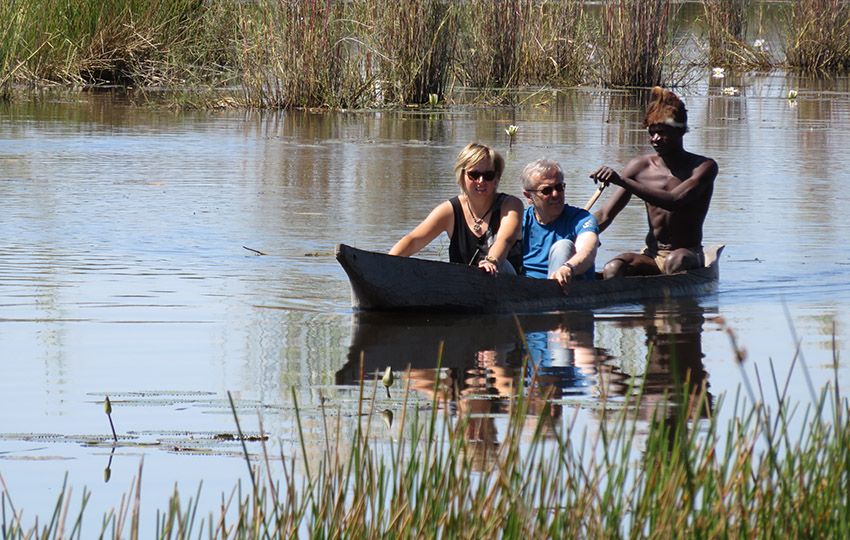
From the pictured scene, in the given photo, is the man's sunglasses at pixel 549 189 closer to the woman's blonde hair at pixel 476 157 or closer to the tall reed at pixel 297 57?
the woman's blonde hair at pixel 476 157

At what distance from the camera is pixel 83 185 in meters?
12.5

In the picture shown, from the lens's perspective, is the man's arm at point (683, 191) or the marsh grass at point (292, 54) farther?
the marsh grass at point (292, 54)

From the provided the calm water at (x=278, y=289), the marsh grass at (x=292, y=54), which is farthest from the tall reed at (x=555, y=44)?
the calm water at (x=278, y=289)

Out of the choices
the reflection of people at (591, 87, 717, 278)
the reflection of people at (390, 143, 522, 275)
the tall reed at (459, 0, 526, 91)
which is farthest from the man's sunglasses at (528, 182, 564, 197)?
the tall reed at (459, 0, 526, 91)

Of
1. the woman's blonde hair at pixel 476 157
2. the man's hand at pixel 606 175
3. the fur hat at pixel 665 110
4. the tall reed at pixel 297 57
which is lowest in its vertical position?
the man's hand at pixel 606 175

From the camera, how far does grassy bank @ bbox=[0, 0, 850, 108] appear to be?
1858cm

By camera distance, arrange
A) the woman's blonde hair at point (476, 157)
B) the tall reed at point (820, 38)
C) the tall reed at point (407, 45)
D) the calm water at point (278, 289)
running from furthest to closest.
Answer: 1. the tall reed at point (820, 38)
2. the tall reed at point (407, 45)
3. the woman's blonde hair at point (476, 157)
4. the calm water at point (278, 289)

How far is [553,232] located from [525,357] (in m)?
2.62

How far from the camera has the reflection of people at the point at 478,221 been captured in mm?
7676

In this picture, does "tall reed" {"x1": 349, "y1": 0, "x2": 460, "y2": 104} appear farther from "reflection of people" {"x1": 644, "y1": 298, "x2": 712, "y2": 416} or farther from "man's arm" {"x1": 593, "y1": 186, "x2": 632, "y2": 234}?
"reflection of people" {"x1": 644, "y1": 298, "x2": 712, "y2": 416}

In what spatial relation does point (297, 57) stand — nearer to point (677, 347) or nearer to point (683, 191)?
point (683, 191)

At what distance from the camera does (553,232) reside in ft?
26.7

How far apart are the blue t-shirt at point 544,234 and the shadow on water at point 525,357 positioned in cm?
43

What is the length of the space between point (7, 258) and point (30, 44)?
40.7ft
